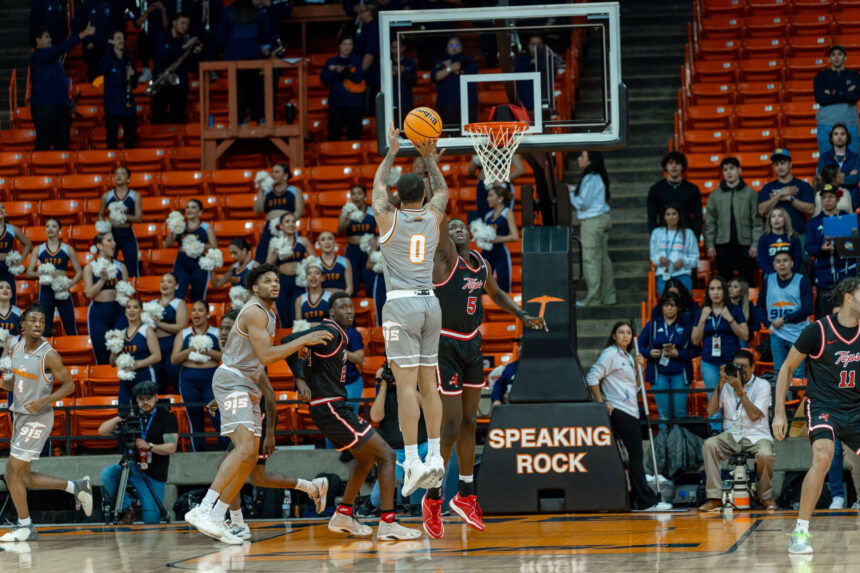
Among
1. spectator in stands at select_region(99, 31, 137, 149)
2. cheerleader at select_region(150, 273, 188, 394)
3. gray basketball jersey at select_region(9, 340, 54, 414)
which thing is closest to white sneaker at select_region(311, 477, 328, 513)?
gray basketball jersey at select_region(9, 340, 54, 414)

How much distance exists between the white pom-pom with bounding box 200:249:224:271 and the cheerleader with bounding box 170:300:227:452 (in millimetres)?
1348

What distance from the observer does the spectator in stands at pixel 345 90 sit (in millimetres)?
19609

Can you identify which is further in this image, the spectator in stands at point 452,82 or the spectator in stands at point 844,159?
the spectator in stands at point 844,159

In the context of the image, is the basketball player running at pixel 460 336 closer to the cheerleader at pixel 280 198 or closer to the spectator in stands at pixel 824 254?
the spectator in stands at pixel 824 254

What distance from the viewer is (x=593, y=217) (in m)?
16.5

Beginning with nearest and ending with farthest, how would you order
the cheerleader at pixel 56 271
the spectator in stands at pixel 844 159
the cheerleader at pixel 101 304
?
the spectator in stands at pixel 844 159 < the cheerleader at pixel 101 304 < the cheerleader at pixel 56 271

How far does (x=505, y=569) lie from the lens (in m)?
8.61

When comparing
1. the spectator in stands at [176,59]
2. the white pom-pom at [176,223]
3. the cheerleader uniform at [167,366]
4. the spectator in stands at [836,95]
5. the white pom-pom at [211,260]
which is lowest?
the cheerleader uniform at [167,366]

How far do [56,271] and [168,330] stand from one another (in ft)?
6.45

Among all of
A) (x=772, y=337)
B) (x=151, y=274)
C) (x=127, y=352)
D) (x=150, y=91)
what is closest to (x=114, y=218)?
(x=151, y=274)

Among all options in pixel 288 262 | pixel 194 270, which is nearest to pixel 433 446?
pixel 288 262

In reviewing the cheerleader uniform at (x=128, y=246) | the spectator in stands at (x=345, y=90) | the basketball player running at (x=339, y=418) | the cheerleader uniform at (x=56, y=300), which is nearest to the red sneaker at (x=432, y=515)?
the basketball player running at (x=339, y=418)

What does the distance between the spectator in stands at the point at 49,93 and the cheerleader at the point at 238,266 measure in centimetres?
493

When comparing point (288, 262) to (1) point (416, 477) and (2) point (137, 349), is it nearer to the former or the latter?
(2) point (137, 349)
